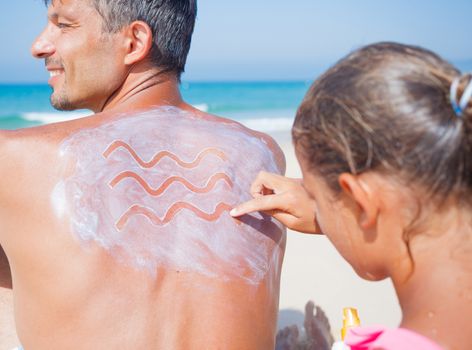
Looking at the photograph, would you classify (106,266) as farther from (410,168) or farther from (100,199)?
(410,168)

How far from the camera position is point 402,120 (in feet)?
4.33

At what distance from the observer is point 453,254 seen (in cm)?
142

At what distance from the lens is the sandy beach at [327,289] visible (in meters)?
Answer: 3.68

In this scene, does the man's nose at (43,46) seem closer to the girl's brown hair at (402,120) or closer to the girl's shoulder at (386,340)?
the girl's brown hair at (402,120)

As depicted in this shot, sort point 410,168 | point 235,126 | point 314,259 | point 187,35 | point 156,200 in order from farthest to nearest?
point 314,259 < point 187,35 < point 235,126 < point 156,200 < point 410,168

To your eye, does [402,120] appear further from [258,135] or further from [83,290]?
[258,135]

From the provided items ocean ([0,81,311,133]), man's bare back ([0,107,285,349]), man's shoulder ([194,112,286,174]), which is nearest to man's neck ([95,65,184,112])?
man's shoulder ([194,112,286,174])

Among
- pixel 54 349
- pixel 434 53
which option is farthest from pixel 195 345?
pixel 434 53

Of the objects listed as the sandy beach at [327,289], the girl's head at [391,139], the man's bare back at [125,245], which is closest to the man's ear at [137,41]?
the man's bare back at [125,245]

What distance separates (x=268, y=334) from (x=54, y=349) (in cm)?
71

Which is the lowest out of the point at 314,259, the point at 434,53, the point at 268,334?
the point at 314,259

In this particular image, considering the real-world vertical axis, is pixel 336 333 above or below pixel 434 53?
below

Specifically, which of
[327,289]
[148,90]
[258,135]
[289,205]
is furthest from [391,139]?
[327,289]

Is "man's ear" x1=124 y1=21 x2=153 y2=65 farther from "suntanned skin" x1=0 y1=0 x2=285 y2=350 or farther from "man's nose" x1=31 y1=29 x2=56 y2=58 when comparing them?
"suntanned skin" x1=0 y1=0 x2=285 y2=350
